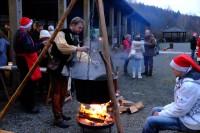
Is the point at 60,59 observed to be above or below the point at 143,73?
above

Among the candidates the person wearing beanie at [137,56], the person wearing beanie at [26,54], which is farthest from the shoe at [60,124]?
the person wearing beanie at [137,56]

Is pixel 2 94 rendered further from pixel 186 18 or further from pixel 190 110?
pixel 186 18

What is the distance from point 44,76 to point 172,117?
157 inches

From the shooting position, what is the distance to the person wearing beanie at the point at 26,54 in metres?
5.69

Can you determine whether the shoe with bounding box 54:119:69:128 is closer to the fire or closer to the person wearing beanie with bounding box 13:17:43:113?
the fire

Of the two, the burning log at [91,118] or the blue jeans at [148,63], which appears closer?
the burning log at [91,118]

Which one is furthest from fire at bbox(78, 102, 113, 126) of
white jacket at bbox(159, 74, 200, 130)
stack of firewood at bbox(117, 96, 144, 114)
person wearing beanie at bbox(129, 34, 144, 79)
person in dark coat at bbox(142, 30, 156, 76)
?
person in dark coat at bbox(142, 30, 156, 76)

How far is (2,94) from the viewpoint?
7.25 meters

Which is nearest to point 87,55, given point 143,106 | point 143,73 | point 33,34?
point 143,106

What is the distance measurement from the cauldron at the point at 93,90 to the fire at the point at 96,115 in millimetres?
320

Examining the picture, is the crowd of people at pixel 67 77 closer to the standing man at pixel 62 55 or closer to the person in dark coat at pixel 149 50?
the standing man at pixel 62 55

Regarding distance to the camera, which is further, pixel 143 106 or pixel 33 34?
pixel 33 34

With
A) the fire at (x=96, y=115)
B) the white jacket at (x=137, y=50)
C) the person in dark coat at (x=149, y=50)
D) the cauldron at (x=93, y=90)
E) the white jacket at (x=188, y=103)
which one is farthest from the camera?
the person in dark coat at (x=149, y=50)

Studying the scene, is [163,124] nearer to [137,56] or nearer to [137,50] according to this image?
[137,56]
